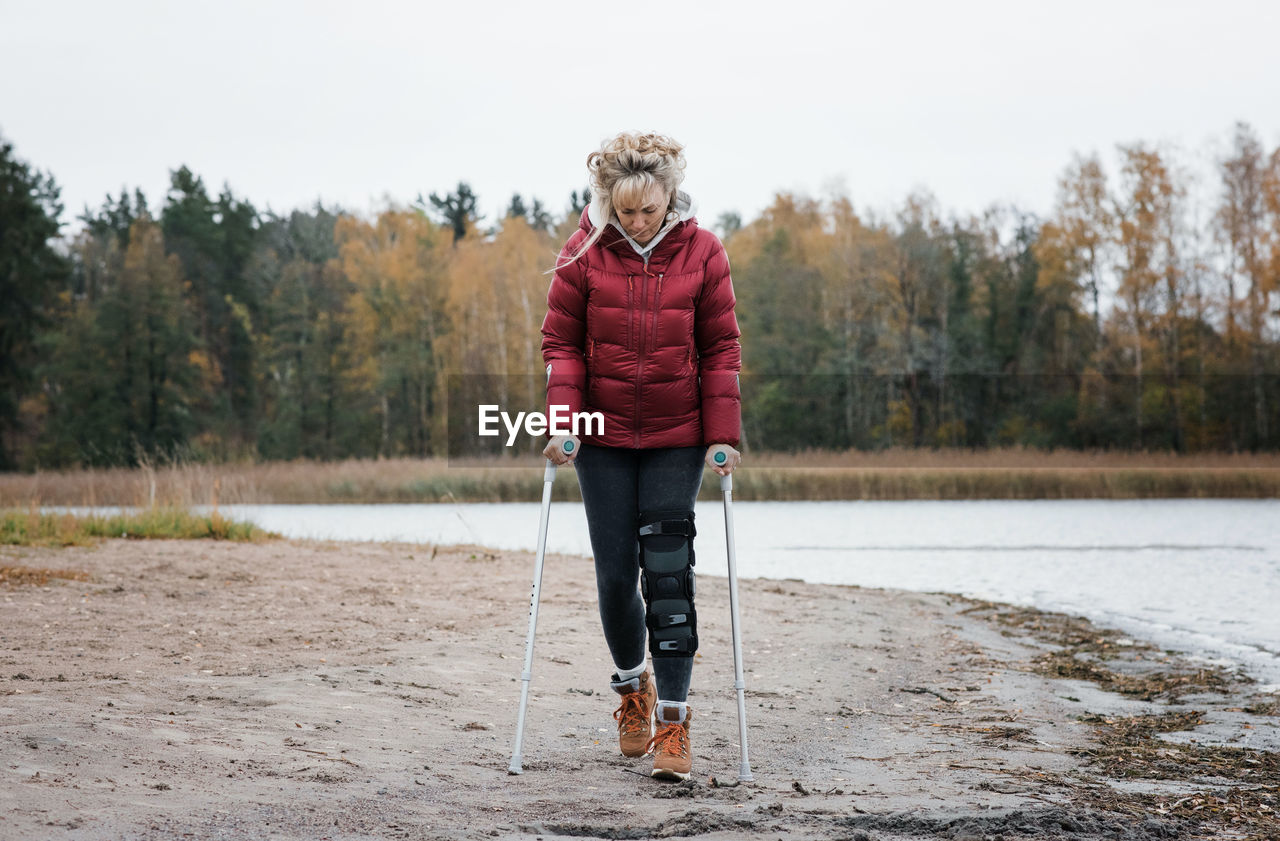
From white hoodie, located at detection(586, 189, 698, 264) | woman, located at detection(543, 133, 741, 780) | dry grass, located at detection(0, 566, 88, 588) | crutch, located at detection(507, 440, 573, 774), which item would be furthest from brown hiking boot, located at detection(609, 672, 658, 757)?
dry grass, located at detection(0, 566, 88, 588)

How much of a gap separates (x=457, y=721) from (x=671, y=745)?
119cm

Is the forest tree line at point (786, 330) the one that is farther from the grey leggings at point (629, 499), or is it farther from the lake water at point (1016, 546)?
the grey leggings at point (629, 499)

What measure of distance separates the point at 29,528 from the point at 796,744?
8.77m

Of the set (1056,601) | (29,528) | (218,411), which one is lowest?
(1056,601)

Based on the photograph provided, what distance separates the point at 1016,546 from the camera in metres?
18.7

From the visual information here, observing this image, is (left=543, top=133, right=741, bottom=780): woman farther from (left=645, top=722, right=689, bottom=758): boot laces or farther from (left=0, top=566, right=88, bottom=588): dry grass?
(left=0, top=566, right=88, bottom=588): dry grass

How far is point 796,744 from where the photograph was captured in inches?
192

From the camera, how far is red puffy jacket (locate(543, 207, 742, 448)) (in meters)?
4.14

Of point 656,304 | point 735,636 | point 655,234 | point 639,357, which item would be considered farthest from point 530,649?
point 655,234

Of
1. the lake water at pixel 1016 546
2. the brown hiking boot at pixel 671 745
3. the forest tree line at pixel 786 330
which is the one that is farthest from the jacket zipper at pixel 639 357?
the forest tree line at pixel 786 330

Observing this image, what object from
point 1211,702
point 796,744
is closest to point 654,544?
point 796,744

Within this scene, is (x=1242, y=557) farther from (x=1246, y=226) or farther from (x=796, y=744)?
(x=1246, y=226)

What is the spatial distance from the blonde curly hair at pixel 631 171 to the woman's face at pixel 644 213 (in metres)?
0.01

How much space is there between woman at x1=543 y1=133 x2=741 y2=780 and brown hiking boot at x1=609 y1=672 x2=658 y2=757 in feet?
0.54
